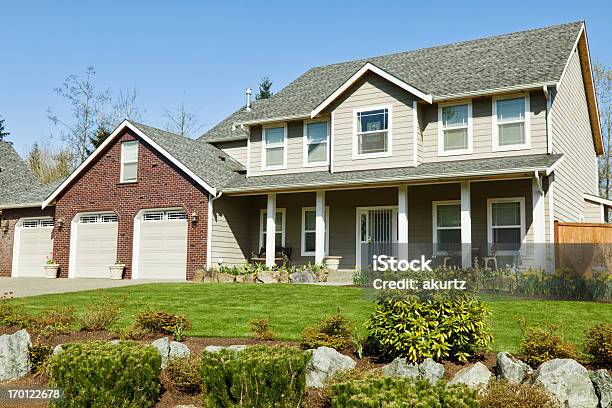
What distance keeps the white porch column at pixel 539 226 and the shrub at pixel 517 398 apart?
10.5 meters

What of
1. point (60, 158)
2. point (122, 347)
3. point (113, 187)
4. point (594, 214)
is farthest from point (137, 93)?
point (122, 347)

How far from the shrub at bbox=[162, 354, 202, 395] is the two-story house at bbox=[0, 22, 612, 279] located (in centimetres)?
960

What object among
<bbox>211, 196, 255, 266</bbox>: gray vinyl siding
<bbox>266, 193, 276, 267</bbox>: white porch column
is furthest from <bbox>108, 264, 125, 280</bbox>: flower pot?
<bbox>266, 193, 276, 267</bbox>: white porch column

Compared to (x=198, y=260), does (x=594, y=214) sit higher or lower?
higher

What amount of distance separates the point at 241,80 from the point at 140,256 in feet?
74.5

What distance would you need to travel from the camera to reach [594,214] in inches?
875

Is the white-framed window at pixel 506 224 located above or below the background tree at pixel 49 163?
below

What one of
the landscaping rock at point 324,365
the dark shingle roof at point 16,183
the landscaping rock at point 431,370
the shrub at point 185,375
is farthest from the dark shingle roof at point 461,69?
the shrub at point 185,375

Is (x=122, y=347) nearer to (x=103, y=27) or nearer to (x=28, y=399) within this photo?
(x=28, y=399)

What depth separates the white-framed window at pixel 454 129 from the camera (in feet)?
59.6

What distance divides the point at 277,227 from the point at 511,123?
29.2 ft

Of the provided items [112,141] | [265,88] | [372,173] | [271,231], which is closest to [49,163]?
[265,88]

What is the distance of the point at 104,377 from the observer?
19.8 ft

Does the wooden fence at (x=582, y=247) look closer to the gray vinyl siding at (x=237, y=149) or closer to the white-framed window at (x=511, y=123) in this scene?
the white-framed window at (x=511, y=123)
